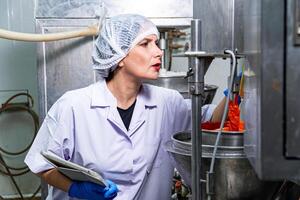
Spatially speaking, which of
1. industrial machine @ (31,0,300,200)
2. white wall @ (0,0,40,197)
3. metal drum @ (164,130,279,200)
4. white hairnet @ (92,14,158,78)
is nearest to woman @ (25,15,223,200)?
white hairnet @ (92,14,158,78)

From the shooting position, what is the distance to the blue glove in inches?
52.0

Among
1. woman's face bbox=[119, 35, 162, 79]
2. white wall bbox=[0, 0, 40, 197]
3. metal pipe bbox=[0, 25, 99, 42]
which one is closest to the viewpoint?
woman's face bbox=[119, 35, 162, 79]

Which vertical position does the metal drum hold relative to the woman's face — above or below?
below

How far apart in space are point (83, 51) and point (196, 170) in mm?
1183

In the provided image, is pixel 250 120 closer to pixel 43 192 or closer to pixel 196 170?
pixel 196 170

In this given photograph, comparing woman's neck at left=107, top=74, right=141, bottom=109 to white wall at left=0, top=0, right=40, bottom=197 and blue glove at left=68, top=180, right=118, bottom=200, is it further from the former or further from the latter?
white wall at left=0, top=0, right=40, bottom=197

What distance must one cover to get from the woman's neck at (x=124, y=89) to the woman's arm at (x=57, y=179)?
35cm

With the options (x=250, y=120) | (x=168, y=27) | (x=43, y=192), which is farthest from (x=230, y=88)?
(x=43, y=192)

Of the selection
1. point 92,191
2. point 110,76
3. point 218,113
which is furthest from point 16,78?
point 218,113

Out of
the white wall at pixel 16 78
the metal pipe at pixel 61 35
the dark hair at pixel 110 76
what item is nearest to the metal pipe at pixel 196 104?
the dark hair at pixel 110 76

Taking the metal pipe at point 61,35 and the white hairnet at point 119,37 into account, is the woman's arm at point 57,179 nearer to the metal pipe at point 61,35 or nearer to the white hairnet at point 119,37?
the white hairnet at point 119,37

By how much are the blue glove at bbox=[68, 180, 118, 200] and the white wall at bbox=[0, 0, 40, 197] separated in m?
1.81

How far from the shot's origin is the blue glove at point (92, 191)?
1.32 meters

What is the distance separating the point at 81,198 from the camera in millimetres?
1423
